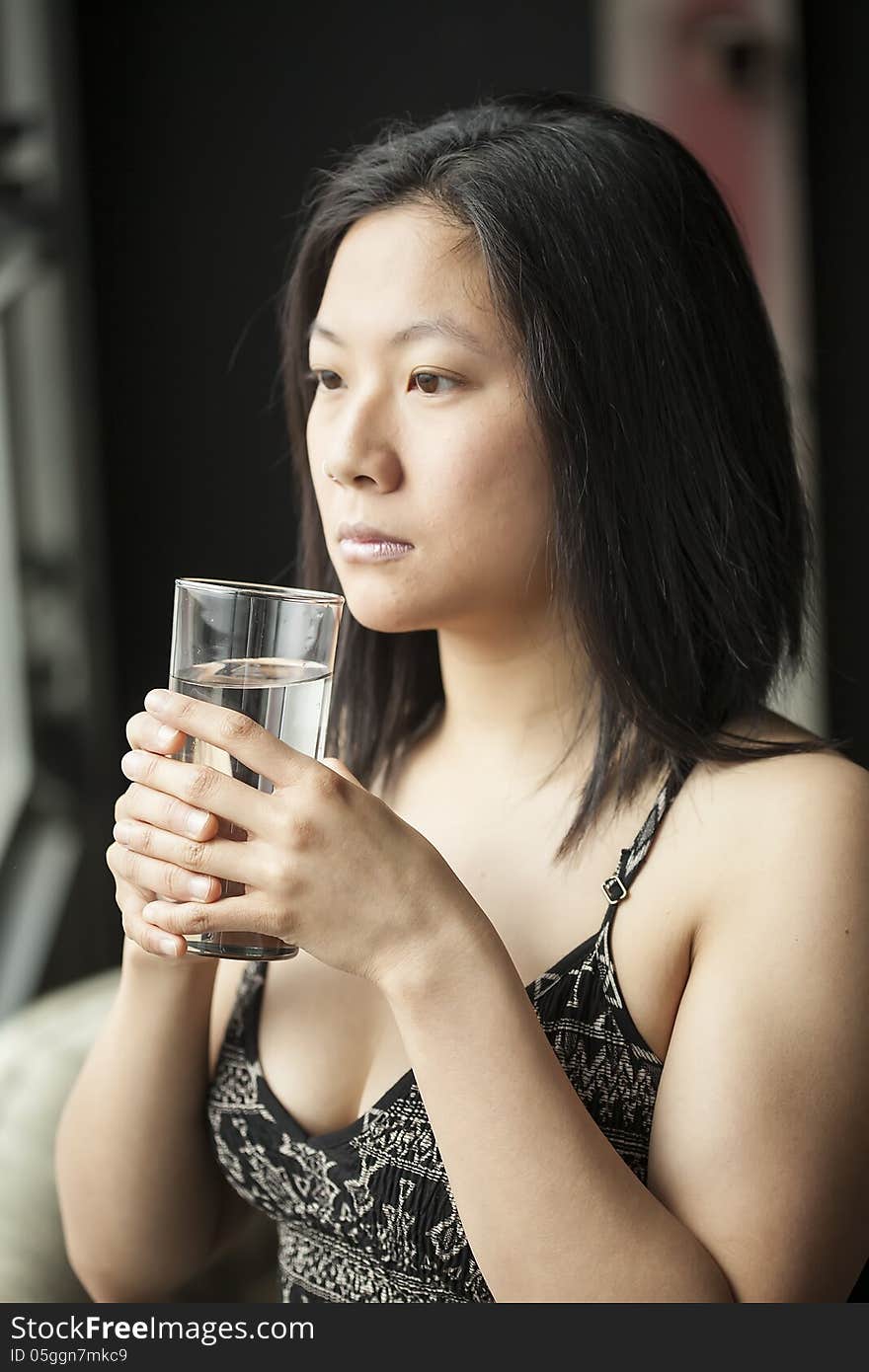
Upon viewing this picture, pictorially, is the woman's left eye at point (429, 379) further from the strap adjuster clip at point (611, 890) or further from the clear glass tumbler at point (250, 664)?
the strap adjuster clip at point (611, 890)

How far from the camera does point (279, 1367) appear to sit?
932 millimetres

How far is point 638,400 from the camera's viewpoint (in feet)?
3.36

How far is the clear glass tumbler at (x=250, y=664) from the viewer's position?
852mm

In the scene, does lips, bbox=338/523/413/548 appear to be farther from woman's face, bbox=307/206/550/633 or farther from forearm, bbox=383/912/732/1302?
forearm, bbox=383/912/732/1302

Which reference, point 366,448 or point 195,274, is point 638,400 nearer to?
point 366,448

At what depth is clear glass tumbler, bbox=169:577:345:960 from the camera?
2.79 feet

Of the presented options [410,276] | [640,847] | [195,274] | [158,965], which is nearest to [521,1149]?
[640,847]

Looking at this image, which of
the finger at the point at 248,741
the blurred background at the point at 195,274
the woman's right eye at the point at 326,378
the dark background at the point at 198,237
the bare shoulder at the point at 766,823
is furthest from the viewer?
the dark background at the point at 198,237

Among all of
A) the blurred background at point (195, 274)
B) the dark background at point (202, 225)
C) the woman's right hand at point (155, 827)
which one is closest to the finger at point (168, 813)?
the woman's right hand at point (155, 827)

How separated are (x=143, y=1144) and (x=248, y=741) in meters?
0.47

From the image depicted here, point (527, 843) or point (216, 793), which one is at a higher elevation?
point (216, 793)

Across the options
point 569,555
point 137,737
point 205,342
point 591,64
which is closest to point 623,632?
point 569,555

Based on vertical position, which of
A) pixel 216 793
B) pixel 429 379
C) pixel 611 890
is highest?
pixel 429 379

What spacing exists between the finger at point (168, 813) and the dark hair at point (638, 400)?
33cm
